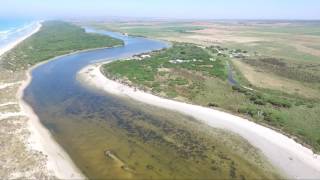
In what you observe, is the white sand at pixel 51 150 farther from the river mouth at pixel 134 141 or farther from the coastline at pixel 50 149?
the river mouth at pixel 134 141

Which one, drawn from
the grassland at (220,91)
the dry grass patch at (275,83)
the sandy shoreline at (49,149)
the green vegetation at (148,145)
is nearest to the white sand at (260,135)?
the green vegetation at (148,145)

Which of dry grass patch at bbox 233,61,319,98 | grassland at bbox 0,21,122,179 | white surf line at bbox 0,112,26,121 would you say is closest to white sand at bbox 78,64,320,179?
grassland at bbox 0,21,122,179

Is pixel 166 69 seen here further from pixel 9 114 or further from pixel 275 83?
pixel 9 114

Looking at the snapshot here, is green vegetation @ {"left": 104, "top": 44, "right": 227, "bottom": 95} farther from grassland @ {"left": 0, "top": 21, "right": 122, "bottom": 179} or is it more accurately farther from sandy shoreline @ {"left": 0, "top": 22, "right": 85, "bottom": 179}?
sandy shoreline @ {"left": 0, "top": 22, "right": 85, "bottom": 179}

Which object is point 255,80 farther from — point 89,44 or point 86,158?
point 89,44

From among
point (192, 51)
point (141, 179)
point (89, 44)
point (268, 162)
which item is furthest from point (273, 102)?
point (89, 44)

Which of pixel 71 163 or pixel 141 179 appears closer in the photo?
pixel 141 179
